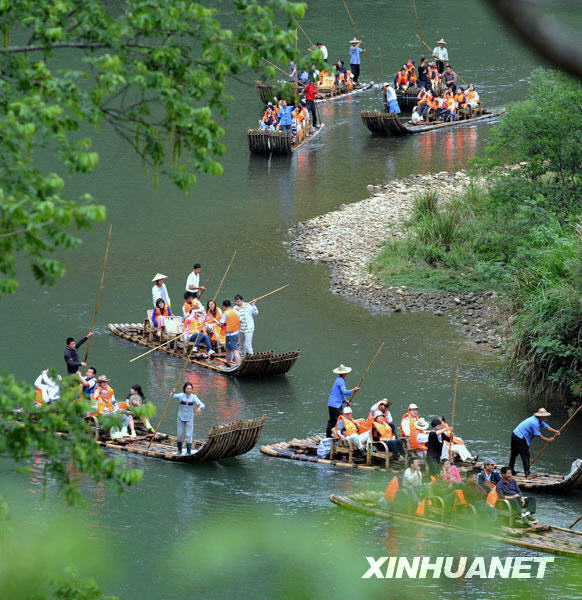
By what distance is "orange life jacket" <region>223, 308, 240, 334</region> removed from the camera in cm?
2227

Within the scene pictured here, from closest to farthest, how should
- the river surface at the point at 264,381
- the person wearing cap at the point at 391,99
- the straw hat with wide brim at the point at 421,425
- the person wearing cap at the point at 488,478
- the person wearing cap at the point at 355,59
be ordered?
the river surface at the point at 264,381 < the person wearing cap at the point at 488,478 < the straw hat with wide brim at the point at 421,425 < the person wearing cap at the point at 391,99 < the person wearing cap at the point at 355,59

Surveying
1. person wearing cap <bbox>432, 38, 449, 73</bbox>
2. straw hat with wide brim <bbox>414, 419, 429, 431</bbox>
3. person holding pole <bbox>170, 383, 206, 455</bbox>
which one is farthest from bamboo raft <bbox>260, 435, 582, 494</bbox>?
person wearing cap <bbox>432, 38, 449, 73</bbox>

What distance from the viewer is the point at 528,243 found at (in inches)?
992

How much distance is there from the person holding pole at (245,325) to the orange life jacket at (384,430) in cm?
531

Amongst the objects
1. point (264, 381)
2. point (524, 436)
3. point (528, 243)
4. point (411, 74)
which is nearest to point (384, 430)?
point (524, 436)

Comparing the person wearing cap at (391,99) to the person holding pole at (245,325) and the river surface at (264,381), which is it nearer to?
the river surface at (264,381)

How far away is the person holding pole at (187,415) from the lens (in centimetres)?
1803

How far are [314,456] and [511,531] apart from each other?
421 cm

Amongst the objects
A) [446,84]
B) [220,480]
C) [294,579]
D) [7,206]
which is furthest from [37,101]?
[446,84]

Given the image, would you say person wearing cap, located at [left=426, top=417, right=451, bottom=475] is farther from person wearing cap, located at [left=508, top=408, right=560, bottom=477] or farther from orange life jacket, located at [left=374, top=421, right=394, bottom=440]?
person wearing cap, located at [left=508, top=408, right=560, bottom=477]

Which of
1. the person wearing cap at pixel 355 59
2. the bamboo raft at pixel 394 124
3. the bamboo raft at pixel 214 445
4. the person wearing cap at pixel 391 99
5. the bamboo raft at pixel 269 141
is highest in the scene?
the person wearing cap at pixel 355 59

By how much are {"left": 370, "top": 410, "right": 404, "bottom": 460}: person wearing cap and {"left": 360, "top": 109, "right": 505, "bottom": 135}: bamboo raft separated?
23.9m

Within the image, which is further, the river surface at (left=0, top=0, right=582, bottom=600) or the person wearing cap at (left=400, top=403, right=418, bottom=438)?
the person wearing cap at (left=400, top=403, right=418, bottom=438)

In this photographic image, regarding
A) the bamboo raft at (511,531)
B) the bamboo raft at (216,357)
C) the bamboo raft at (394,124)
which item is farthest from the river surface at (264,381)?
the bamboo raft at (394,124)
